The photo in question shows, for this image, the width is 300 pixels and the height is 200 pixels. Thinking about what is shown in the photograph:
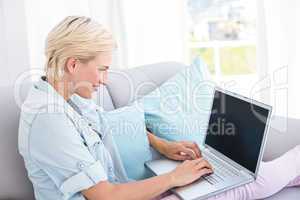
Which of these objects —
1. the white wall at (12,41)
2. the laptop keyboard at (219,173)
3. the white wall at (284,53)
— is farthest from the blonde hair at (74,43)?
the white wall at (284,53)

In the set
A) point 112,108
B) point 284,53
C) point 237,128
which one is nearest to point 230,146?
point 237,128

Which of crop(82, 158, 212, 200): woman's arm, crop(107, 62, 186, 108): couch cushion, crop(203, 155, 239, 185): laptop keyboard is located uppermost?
crop(107, 62, 186, 108): couch cushion

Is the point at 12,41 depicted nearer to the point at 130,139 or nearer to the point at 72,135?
the point at 130,139

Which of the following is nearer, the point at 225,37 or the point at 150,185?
the point at 150,185

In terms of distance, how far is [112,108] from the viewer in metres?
1.69

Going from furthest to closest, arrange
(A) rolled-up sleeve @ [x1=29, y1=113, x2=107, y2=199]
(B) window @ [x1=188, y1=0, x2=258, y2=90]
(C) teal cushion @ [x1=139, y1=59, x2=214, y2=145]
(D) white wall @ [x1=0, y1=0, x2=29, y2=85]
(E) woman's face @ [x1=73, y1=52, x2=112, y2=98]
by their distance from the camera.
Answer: (B) window @ [x1=188, y1=0, x2=258, y2=90]
(D) white wall @ [x1=0, y1=0, x2=29, y2=85]
(C) teal cushion @ [x1=139, y1=59, x2=214, y2=145]
(E) woman's face @ [x1=73, y1=52, x2=112, y2=98]
(A) rolled-up sleeve @ [x1=29, y1=113, x2=107, y2=199]

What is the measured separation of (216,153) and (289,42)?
40.1 inches

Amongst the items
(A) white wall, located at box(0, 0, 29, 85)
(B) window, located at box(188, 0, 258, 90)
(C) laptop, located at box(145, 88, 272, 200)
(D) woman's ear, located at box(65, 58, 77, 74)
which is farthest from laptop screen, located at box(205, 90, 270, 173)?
(A) white wall, located at box(0, 0, 29, 85)

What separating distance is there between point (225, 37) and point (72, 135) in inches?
67.7

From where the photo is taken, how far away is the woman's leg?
1.31 metres

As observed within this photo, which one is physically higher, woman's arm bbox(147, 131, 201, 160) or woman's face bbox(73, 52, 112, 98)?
woman's face bbox(73, 52, 112, 98)

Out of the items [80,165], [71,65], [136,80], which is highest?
[71,65]

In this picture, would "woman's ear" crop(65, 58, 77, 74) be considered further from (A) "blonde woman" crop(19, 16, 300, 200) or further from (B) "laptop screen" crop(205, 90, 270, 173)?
(B) "laptop screen" crop(205, 90, 270, 173)

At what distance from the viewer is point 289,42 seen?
219cm
